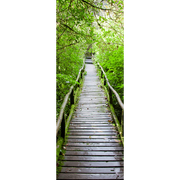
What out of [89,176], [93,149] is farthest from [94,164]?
[93,149]

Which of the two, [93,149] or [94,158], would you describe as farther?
[93,149]

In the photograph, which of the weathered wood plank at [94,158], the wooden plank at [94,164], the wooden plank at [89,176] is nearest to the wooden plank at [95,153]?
the weathered wood plank at [94,158]

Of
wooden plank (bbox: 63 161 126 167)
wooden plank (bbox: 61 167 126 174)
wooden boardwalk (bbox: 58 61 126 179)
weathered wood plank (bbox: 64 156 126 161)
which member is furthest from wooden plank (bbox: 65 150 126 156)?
wooden plank (bbox: 61 167 126 174)

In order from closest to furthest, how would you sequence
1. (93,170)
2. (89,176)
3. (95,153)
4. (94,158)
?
(89,176) → (93,170) → (94,158) → (95,153)

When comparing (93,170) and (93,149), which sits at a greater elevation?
(93,149)

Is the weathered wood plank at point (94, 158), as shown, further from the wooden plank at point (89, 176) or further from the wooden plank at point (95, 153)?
the wooden plank at point (89, 176)

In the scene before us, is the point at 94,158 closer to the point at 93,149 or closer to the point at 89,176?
the point at 93,149

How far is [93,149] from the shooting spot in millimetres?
4031

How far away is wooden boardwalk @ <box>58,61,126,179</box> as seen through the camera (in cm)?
324

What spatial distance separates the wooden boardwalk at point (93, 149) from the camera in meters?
3.24

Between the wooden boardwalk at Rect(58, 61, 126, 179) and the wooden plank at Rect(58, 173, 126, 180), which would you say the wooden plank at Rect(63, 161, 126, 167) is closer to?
the wooden boardwalk at Rect(58, 61, 126, 179)
